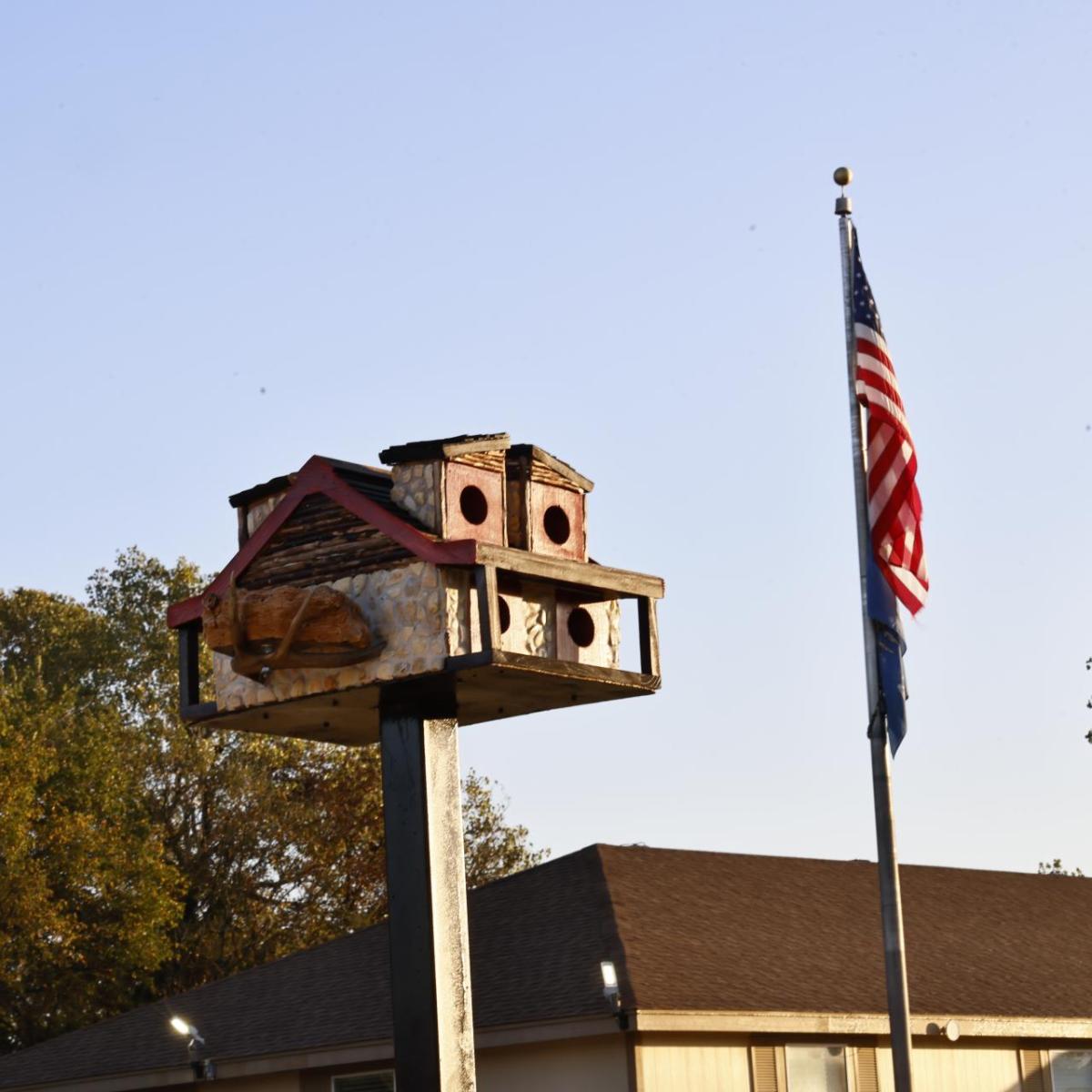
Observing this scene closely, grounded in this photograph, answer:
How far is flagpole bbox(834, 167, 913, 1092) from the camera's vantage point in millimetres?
13328

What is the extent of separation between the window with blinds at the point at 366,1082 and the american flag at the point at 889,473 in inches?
345

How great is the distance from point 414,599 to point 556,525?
1.67 meters

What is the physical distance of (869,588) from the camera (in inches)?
557

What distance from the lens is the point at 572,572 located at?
13266mm

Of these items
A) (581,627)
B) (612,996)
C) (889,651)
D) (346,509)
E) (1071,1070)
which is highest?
(346,509)

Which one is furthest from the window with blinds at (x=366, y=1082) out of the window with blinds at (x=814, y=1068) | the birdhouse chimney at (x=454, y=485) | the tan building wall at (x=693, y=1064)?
the birdhouse chimney at (x=454, y=485)

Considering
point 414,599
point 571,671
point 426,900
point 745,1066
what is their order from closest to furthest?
point 426,900 < point 414,599 < point 571,671 < point 745,1066

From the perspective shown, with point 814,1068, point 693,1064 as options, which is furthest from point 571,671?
point 814,1068

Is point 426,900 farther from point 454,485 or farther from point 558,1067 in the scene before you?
point 558,1067

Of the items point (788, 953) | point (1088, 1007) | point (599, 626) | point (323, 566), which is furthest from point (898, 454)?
point (1088, 1007)

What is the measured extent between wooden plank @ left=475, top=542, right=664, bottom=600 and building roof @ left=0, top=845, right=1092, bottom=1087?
5731 mm

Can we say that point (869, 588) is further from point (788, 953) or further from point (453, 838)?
point (788, 953)

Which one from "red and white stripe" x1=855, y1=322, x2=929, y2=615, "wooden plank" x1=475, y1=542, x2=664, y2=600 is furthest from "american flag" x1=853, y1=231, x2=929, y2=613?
"wooden plank" x1=475, y1=542, x2=664, y2=600

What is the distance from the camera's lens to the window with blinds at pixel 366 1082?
20.8 metres
